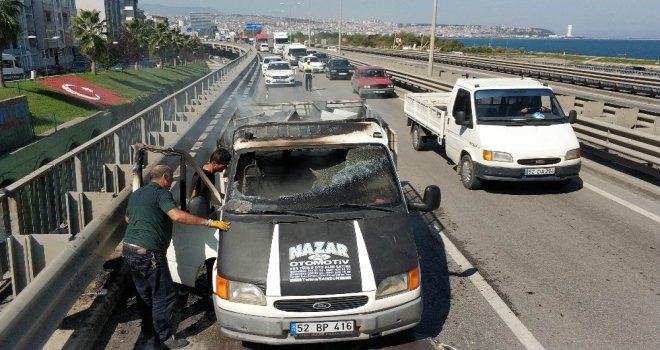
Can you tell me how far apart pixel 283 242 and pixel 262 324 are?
710 millimetres

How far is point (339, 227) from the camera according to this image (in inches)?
199

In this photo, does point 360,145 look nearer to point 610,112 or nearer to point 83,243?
point 83,243

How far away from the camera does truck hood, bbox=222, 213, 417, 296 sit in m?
4.64

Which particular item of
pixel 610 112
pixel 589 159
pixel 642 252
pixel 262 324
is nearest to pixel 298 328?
pixel 262 324

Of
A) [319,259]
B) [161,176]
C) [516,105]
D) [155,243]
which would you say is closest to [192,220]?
[155,243]

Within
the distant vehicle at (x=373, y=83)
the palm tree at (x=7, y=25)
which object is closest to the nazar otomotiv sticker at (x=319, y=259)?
the distant vehicle at (x=373, y=83)

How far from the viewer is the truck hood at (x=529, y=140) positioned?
990 centimetres

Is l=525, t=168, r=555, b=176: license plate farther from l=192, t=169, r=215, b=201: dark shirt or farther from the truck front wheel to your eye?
l=192, t=169, r=215, b=201: dark shirt

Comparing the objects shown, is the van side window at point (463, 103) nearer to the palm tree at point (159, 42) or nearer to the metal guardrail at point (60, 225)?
the metal guardrail at point (60, 225)

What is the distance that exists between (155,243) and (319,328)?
5.31 feet

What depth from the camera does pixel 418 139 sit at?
1463cm

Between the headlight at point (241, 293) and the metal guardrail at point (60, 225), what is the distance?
1.18m

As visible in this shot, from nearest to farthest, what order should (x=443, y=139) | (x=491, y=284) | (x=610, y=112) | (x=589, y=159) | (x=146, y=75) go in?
1. (x=491, y=284)
2. (x=443, y=139)
3. (x=589, y=159)
4. (x=610, y=112)
5. (x=146, y=75)

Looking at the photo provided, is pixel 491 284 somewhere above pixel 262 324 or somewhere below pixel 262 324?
below
